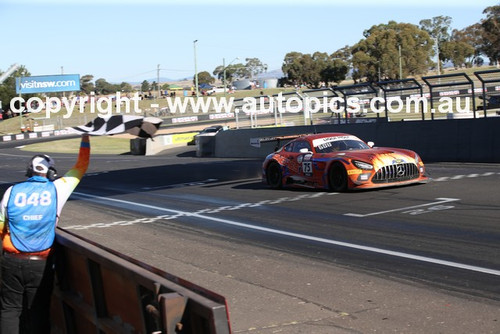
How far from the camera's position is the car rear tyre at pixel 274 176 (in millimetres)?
17344

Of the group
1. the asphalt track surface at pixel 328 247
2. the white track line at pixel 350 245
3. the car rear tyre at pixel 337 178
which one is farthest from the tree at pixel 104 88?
the white track line at pixel 350 245

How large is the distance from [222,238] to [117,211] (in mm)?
5148

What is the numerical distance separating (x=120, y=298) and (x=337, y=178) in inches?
435

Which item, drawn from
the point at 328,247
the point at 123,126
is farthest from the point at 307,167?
the point at 123,126

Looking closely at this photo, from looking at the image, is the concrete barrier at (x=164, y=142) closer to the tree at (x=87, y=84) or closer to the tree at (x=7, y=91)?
the tree at (x=7, y=91)

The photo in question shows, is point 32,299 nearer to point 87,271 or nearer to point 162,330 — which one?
point 87,271

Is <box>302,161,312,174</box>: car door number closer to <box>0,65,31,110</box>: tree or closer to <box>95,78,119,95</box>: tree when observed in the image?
<box>0,65,31,110</box>: tree

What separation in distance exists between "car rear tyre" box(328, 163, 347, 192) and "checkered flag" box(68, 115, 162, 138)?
9.18 m

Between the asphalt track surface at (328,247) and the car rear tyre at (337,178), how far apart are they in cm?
26

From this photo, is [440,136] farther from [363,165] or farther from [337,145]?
[363,165]

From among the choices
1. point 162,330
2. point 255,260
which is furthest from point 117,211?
point 162,330

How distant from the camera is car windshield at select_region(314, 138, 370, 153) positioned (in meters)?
16.2

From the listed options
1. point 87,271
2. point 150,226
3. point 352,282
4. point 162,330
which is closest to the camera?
point 162,330

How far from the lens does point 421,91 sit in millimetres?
21562
